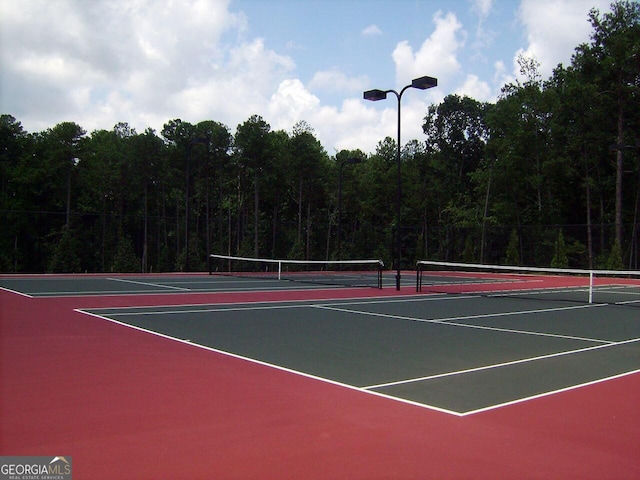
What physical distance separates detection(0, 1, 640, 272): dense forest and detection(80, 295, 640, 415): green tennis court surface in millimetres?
19149

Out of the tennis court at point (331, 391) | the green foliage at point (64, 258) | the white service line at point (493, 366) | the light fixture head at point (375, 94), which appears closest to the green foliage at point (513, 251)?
the light fixture head at point (375, 94)

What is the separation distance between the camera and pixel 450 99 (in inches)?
2611

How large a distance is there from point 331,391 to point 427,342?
354cm

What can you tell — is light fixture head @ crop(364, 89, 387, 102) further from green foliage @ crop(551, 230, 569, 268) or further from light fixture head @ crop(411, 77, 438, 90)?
green foliage @ crop(551, 230, 569, 268)

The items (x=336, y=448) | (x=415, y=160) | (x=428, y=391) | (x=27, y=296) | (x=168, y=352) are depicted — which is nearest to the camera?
(x=336, y=448)

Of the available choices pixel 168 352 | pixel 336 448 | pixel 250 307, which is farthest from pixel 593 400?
pixel 250 307

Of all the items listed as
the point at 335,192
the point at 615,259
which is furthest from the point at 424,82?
the point at 335,192

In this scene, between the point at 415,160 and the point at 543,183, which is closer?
the point at 543,183

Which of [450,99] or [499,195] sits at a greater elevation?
[450,99]

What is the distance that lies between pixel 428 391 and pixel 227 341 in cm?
380

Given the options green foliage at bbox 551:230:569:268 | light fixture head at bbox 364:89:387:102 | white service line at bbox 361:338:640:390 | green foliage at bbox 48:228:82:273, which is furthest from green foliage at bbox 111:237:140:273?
white service line at bbox 361:338:640:390

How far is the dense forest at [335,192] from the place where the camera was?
37.7 meters

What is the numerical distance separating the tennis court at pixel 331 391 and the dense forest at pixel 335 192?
22091 mm

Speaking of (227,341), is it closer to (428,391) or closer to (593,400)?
(428,391)
